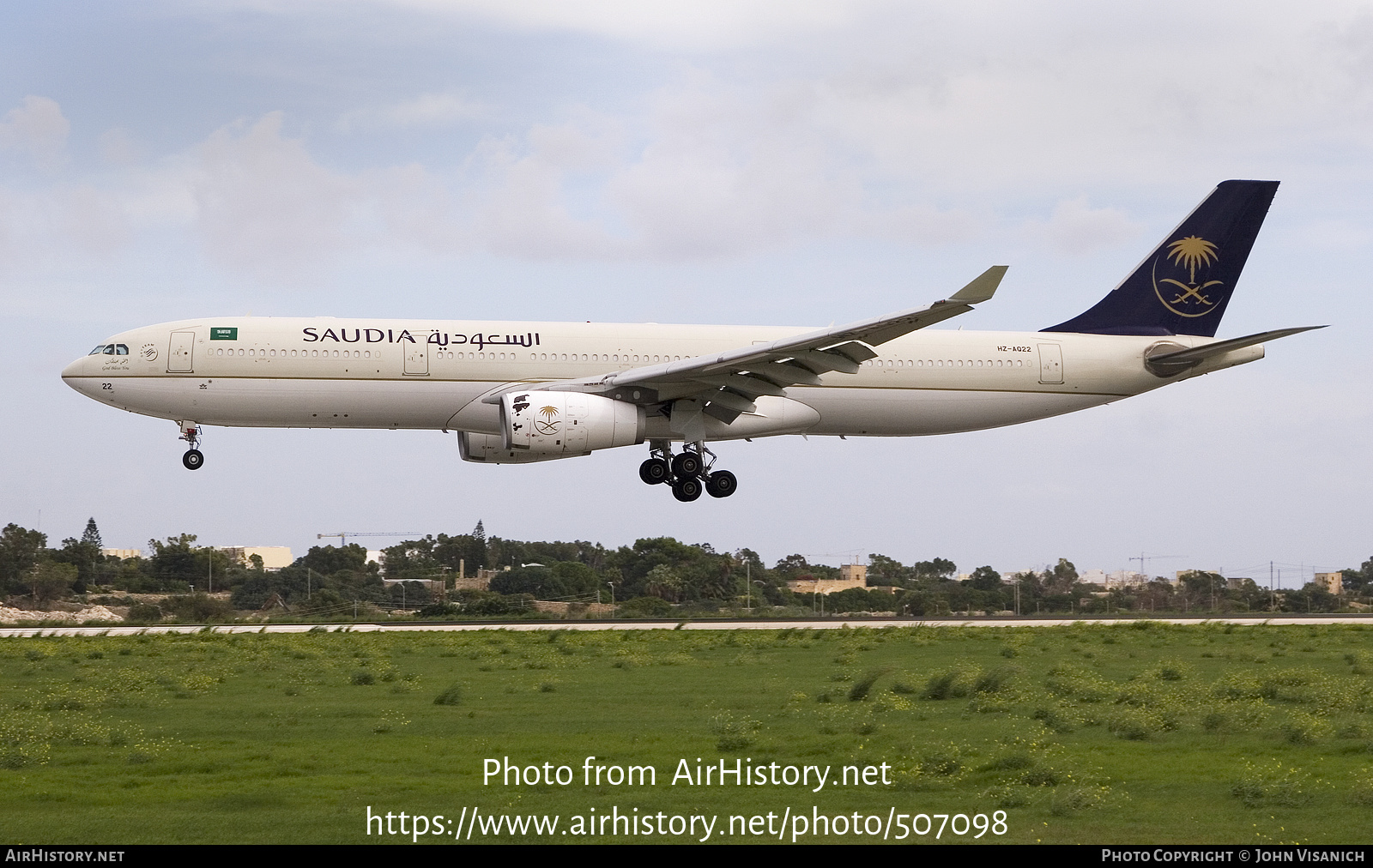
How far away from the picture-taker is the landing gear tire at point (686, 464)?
35719mm

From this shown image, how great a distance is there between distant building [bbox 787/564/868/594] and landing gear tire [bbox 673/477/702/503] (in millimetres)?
45178

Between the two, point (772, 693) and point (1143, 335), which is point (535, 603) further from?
point (772, 693)

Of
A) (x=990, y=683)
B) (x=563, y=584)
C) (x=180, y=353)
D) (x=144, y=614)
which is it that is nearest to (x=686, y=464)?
(x=180, y=353)

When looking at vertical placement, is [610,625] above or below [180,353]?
below

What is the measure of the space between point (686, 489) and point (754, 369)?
15.9ft

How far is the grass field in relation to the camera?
45.2ft

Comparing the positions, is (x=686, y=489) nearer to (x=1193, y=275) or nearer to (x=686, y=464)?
(x=686, y=464)

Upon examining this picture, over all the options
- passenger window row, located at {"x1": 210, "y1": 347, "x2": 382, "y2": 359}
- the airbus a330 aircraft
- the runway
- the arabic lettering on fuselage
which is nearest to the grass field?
the airbus a330 aircraft

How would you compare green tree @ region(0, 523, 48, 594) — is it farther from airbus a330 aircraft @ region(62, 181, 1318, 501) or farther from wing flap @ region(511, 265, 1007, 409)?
wing flap @ region(511, 265, 1007, 409)

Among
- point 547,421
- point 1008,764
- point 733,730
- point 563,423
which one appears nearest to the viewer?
point 1008,764

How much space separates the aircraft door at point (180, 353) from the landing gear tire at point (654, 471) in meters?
11.3

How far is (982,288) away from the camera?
89.6 feet
